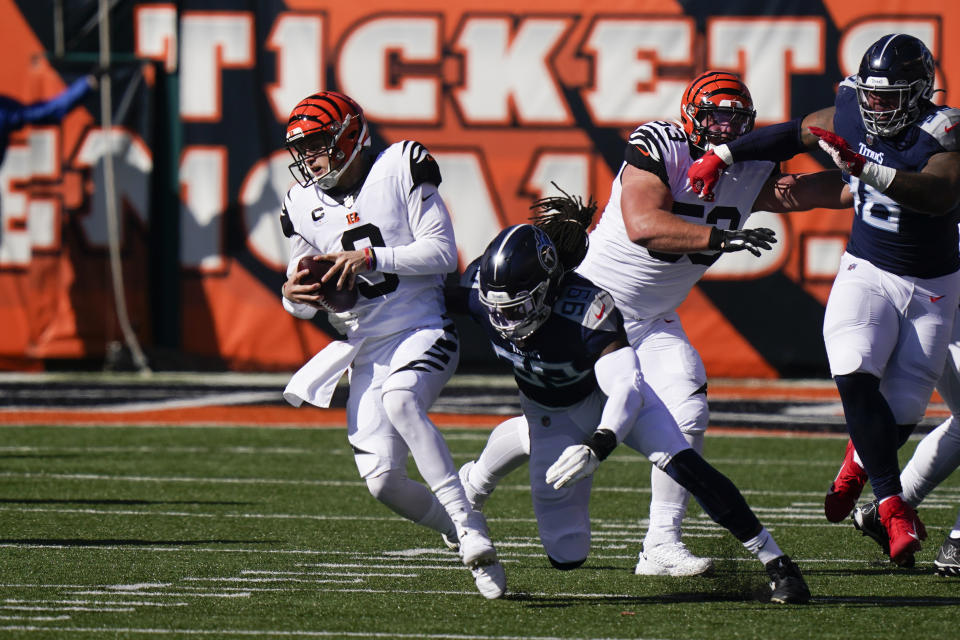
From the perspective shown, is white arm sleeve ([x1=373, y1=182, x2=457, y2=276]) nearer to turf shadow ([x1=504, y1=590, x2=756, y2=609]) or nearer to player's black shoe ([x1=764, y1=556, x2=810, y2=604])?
turf shadow ([x1=504, y1=590, x2=756, y2=609])

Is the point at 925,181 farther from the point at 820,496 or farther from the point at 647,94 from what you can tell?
the point at 647,94

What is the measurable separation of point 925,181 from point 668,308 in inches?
40.9

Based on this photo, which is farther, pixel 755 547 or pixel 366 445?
pixel 366 445

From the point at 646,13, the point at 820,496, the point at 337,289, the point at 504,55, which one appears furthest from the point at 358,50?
the point at 337,289

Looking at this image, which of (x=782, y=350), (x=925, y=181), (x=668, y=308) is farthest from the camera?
(x=782, y=350)

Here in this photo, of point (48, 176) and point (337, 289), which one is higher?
point (337, 289)

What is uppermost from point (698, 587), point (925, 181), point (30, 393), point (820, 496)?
point (925, 181)

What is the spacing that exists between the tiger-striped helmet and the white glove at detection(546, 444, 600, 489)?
4.78ft

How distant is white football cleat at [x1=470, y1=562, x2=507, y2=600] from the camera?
4.36m

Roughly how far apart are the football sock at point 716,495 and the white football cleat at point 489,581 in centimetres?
59

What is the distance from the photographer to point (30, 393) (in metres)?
10.8

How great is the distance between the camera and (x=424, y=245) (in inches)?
191

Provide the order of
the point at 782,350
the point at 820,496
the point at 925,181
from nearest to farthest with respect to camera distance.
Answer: the point at 925,181, the point at 820,496, the point at 782,350

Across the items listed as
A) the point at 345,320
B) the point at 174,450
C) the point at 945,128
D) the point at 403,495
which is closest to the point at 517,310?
the point at 403,495
